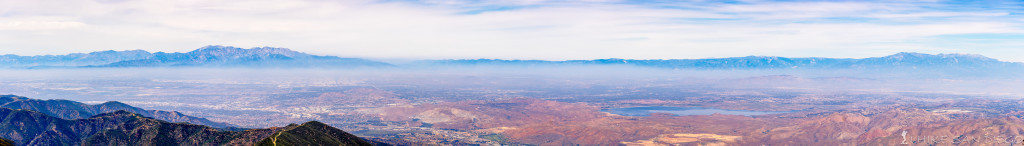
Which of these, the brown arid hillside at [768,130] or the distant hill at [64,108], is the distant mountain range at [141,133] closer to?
the distant hill at [64,108]

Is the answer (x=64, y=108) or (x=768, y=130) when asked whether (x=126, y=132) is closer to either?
(x=64, y=108)

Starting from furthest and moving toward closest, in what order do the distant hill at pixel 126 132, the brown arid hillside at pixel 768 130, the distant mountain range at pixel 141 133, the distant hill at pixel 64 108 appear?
the distant hill at pixel 64 108, the brown arid hillside at pixel 768 130, the distant hill at pixel 126 132, the distant mountain range at pixel 141 133

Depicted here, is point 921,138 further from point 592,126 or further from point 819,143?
point 592,126

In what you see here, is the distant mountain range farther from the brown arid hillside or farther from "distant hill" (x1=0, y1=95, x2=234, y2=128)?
Result: the brown arid hillside

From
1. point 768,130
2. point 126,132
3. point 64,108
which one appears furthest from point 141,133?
point 768,130

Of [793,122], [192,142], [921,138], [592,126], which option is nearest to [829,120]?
[793,122]

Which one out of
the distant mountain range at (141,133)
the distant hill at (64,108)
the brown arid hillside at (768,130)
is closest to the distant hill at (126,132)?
the distant mountain range at (141,133)

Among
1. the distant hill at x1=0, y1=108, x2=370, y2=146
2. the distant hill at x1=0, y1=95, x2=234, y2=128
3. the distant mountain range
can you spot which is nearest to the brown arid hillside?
the distant hill at x1=0, y1=95, x2=234, y2=128
